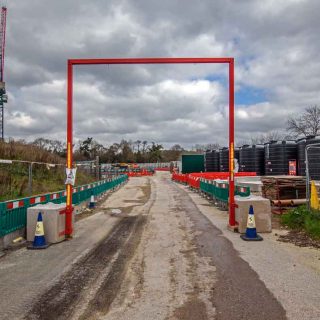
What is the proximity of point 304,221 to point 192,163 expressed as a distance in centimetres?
4616

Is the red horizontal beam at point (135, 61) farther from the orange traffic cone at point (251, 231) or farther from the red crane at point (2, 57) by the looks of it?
the red crane at point (2, 57)

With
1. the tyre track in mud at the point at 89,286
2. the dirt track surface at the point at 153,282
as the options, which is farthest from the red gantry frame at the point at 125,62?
the tyre track in mud at the point at 89,286

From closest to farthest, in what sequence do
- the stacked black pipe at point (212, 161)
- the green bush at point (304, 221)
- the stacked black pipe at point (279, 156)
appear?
1. the green bush at point (304, 221)
2. the stacked black pipe at point (279, 156)
3. the stacked black pipe at point (212, 161)

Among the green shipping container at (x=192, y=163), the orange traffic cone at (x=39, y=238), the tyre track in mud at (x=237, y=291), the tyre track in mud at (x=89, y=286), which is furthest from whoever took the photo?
the green shipping container at (x=192, y=163)

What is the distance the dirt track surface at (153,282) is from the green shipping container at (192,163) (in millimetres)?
46675

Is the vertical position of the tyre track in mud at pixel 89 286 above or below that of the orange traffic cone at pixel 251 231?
below

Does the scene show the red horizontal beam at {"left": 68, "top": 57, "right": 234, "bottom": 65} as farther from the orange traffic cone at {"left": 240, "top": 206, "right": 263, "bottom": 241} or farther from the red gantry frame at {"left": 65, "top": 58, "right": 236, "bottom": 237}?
the orange traffic cone at {"left": 240, "top": 206, "right": 263, "bottom": 241}

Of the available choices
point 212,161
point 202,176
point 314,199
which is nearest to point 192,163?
point 212,161

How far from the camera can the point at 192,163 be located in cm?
5775

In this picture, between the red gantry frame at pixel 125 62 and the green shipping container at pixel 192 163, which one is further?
the green shipping container at pixel 192 163

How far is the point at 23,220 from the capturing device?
10141 millimetres

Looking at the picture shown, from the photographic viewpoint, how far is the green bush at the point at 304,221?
10492mm

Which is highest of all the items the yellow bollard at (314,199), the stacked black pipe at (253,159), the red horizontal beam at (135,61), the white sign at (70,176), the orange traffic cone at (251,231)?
the red horizontal beam at (135,61)

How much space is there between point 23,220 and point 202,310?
6498 millimetres
